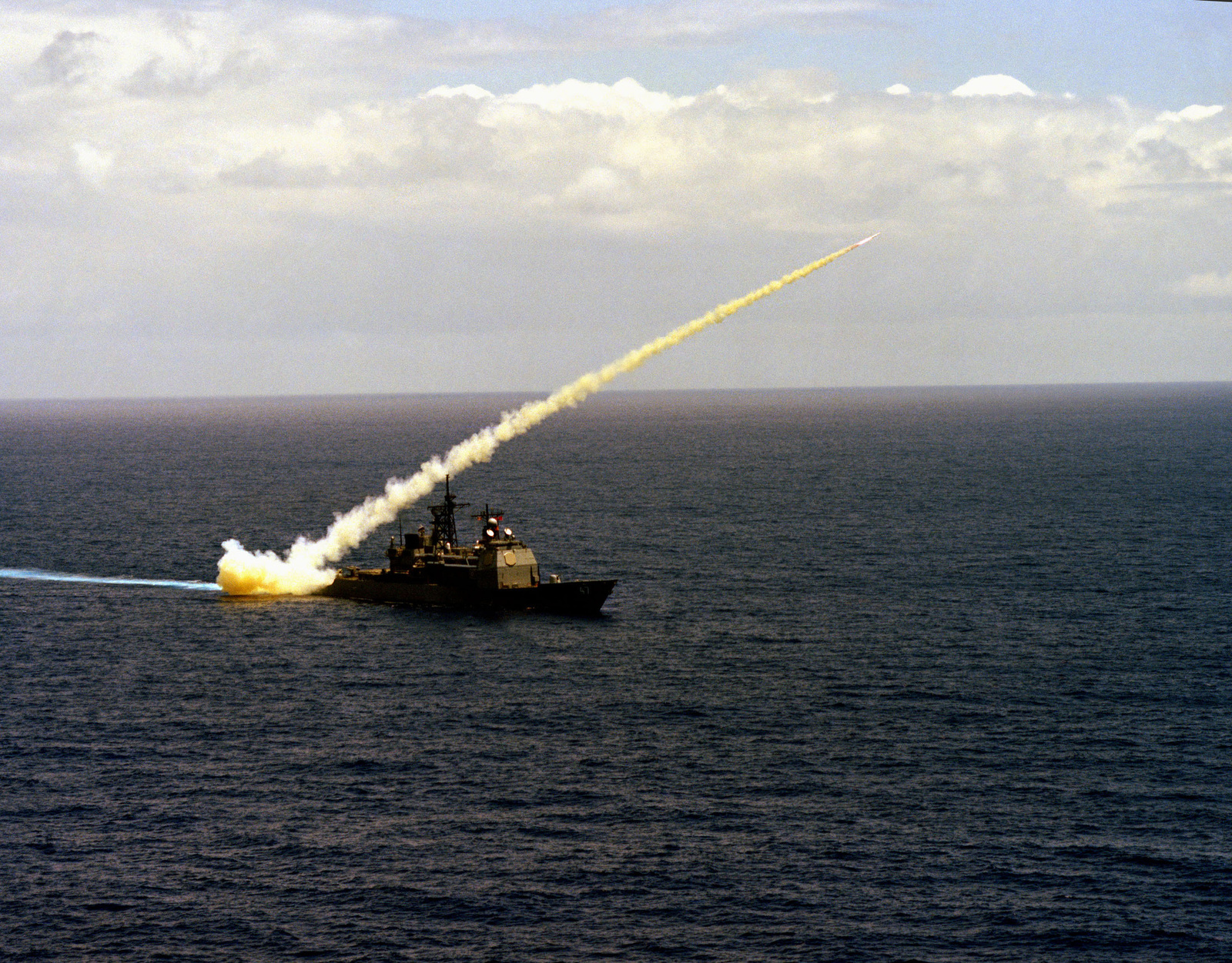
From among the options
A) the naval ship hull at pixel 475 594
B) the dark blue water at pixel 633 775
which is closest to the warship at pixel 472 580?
the naval ship hull at pixel 475 594

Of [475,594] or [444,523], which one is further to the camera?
[444,523]

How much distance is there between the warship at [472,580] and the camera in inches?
4769

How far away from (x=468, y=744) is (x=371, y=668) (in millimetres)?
20797

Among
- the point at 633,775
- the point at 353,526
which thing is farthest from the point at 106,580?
the point at 633,775

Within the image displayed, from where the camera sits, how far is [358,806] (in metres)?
72.4

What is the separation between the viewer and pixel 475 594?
122875mm

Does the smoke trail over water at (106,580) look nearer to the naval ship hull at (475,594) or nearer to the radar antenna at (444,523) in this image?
the naval ship hull at (475,594)

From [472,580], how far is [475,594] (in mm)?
1323

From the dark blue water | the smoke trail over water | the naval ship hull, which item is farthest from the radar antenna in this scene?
the smoke trail over water

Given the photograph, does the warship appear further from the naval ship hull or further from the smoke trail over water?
the smoke trail over water

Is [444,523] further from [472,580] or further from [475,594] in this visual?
[475,594]

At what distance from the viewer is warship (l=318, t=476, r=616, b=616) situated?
121125mm

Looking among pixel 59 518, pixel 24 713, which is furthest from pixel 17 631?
pixel 59 518

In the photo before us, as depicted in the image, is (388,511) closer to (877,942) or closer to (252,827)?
(252,827)
